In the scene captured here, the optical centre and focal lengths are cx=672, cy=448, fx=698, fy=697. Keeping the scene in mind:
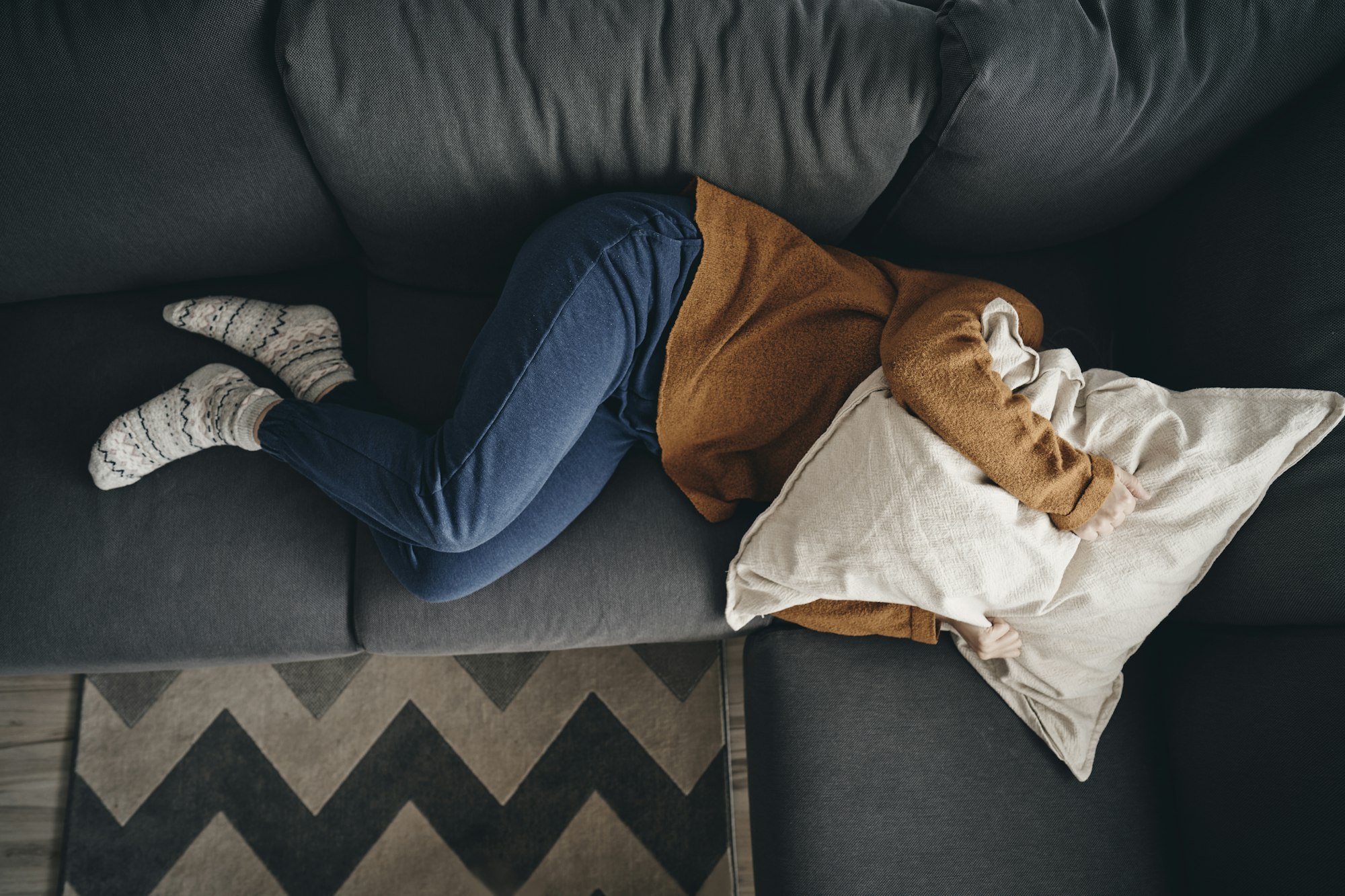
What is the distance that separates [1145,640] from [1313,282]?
536 millimetres

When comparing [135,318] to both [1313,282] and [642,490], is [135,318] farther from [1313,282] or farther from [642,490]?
[1313,282]

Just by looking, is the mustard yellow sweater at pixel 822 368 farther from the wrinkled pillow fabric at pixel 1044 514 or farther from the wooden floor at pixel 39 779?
the wooden floor at pixel 39 779

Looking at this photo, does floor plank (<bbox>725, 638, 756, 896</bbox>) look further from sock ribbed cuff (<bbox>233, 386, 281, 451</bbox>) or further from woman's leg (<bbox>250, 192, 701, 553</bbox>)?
sock ribbed cuff (<bbox>233, 386, 281, 451</bbox>)

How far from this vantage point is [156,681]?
1297mm

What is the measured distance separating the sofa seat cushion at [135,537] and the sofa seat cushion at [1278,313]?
1.23m

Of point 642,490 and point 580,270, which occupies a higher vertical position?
point 580,270

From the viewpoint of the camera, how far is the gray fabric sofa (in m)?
0.83

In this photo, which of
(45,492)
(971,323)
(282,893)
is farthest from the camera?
(282,893)

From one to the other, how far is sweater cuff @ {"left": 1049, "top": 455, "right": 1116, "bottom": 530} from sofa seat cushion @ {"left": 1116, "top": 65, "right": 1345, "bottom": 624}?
253mm

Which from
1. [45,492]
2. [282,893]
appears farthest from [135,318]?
[282,893]

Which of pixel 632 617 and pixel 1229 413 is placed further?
pixel 632 617

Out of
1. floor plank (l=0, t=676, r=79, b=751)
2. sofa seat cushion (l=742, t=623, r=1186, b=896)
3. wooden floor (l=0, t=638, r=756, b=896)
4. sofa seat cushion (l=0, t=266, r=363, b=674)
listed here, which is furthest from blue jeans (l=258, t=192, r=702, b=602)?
floor plank (l=0, t=676, r=79, b=751)

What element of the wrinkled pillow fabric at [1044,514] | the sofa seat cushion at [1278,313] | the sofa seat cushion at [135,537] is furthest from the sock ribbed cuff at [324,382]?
the sofa seat cushion at [1278,313]

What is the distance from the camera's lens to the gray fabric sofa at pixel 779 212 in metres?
0.83
